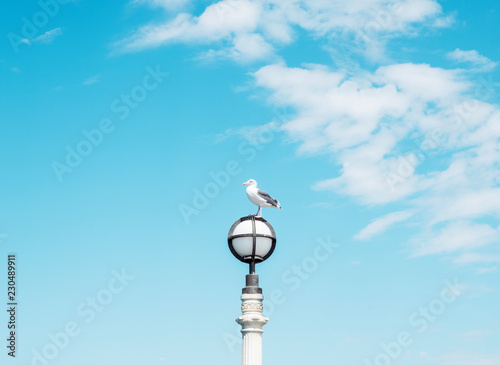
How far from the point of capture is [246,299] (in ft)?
39.1

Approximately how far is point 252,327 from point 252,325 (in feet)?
0.11

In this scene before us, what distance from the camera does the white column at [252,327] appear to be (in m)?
11.7

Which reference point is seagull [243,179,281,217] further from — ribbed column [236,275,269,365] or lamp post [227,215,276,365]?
ribbed column [236,275,269,365]

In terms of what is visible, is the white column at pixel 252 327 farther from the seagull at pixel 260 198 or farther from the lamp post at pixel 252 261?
the seagull at pixel 260 198

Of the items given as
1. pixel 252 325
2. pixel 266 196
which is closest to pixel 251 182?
pixel 266 196

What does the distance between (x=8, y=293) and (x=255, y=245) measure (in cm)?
1395

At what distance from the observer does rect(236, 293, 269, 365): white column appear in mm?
11672

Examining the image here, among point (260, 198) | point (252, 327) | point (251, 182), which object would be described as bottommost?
point (252, 327)

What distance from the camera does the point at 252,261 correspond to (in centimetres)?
1216

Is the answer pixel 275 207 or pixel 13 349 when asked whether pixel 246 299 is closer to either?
pixel 275 207

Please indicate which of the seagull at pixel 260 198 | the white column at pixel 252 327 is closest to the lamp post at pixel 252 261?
the white column at pixel 252 327

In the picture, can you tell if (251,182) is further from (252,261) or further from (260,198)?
(252,261)

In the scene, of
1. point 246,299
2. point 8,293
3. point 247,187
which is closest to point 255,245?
point 246,299

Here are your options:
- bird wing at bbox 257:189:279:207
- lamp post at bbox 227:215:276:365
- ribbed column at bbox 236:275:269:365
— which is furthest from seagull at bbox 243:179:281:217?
ribbed column at bbox 236:275:269:365
